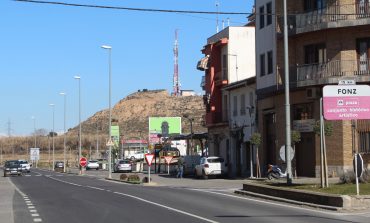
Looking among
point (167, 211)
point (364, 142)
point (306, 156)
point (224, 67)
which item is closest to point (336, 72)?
point (364, 142)

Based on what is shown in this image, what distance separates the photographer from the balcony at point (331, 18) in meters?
38.3

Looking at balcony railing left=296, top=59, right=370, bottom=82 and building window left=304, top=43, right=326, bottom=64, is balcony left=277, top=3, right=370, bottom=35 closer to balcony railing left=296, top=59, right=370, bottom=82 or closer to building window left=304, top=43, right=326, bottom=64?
building window left=304, top=43, right=326, bottom=64

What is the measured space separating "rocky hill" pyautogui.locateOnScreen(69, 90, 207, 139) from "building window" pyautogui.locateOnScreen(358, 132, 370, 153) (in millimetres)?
99552

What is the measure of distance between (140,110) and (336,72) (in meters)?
125

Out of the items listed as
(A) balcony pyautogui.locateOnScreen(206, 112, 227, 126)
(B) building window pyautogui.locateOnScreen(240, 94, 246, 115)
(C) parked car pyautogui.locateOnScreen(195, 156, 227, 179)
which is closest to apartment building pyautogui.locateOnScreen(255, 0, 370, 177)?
(C) parked car pyautogui.locateOnScreen(195, 156, 227, 179)

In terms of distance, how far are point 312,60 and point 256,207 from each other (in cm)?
2200

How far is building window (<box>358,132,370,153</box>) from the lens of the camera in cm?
3778

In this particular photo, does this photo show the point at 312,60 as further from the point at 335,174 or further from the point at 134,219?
the point at 134,219

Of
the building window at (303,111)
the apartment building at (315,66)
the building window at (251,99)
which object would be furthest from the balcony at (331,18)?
the building window at (251,99)

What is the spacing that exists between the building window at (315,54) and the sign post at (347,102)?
18414 millimetres

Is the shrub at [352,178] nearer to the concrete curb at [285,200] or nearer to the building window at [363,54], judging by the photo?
the concrete curb at [285,200]

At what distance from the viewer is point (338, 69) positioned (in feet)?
128

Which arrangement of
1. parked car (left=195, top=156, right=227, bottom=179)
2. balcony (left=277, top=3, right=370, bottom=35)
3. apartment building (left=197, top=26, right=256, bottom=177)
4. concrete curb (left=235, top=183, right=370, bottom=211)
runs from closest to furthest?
concrete curb (left=235, top=183, right=370, bottom=211)
balcony (left=277, top=3, right=370, bottom=35)
parked car (left=195, top=156, right=227, bottom=179)
apartment building (left=197, top=26, right=256, bottom=177)

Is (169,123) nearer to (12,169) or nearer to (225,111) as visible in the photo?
(12,169)
